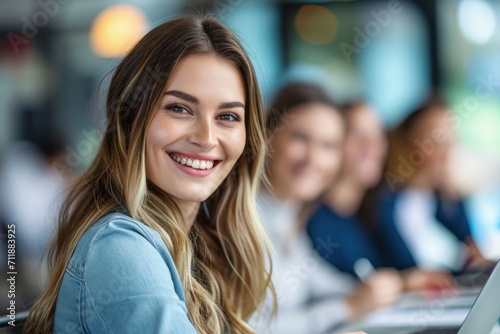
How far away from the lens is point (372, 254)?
12.0 ft

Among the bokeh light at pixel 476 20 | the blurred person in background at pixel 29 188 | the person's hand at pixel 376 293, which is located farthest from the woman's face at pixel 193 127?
the bokeh light at pixel 476 20

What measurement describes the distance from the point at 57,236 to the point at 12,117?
97.3 inches

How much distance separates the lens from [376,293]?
3.20 m

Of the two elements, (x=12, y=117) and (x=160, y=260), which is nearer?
(x=160, y=260)

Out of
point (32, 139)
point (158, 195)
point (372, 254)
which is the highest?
point (158, 195)

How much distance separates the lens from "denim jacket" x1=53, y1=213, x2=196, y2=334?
1.02 m

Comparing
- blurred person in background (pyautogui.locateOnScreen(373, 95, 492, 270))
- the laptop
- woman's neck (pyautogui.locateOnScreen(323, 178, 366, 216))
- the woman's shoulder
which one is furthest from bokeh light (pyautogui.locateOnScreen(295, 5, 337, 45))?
the laptop

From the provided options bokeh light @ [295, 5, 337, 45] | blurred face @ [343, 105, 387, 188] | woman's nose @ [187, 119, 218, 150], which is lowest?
blurred face @ [343, 105, 387, 188]

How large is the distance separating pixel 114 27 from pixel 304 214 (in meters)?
1.39

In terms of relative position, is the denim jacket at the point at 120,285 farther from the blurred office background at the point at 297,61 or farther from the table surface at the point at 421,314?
the blurred office background at the point at 297,61

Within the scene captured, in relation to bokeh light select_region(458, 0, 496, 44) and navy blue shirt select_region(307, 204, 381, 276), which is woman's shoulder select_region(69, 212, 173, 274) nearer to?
navy blue shirt select_region(307, 204, 381, 276)

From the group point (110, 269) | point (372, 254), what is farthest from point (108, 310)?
point (372, 254)

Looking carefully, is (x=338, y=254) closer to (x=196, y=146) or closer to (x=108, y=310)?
Answer: (x=196, y=146)

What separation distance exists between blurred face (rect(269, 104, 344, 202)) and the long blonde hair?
1670 millimetres
